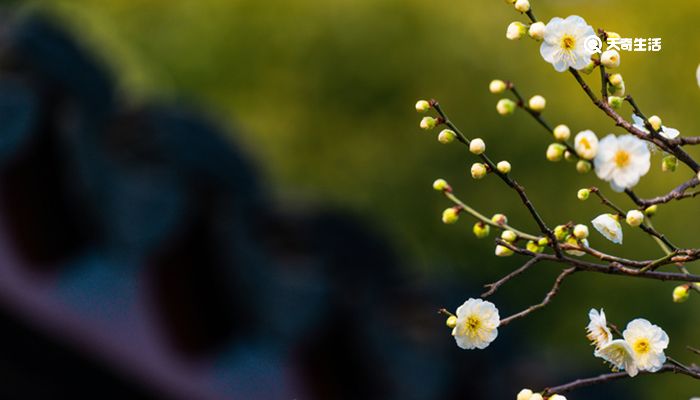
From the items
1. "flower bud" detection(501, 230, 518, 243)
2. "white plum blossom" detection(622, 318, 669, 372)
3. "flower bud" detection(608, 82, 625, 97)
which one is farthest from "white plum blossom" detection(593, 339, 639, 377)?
"flower bud" detection(608, 82, 625, 97)

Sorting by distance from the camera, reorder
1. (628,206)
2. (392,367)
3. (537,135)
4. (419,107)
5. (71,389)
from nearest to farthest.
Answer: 1. (419,107)
2. (71,389)
3. (392,367)
4. (628,206)
5. (537,135)

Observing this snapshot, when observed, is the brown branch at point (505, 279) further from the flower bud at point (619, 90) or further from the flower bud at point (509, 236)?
the flower bud at point (619, 90)

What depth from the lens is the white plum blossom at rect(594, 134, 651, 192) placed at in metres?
0.65

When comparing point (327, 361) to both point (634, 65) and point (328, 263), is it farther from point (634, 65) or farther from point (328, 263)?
point (634, 65)

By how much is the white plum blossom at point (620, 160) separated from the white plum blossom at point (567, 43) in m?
0.09

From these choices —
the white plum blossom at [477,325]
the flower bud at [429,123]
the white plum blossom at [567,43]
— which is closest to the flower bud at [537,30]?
the white plum blossom at [567,43]

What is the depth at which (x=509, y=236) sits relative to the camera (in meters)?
0.75

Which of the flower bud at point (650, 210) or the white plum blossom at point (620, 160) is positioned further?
the flower bud at point (650, 210)

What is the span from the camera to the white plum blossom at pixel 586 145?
2.12 ft

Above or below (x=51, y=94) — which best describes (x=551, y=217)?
above

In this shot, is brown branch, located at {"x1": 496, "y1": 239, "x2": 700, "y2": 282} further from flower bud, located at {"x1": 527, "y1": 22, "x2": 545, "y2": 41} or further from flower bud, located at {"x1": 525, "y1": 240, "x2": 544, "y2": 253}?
flower bud, located at {"x1": 527, "y1": 22, "x2": 545, "y2": 41}

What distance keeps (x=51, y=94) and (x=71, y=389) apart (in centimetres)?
64

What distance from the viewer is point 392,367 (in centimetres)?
208

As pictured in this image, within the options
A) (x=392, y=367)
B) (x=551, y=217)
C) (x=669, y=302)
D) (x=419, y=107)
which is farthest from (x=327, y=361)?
(x=669, y=302)
